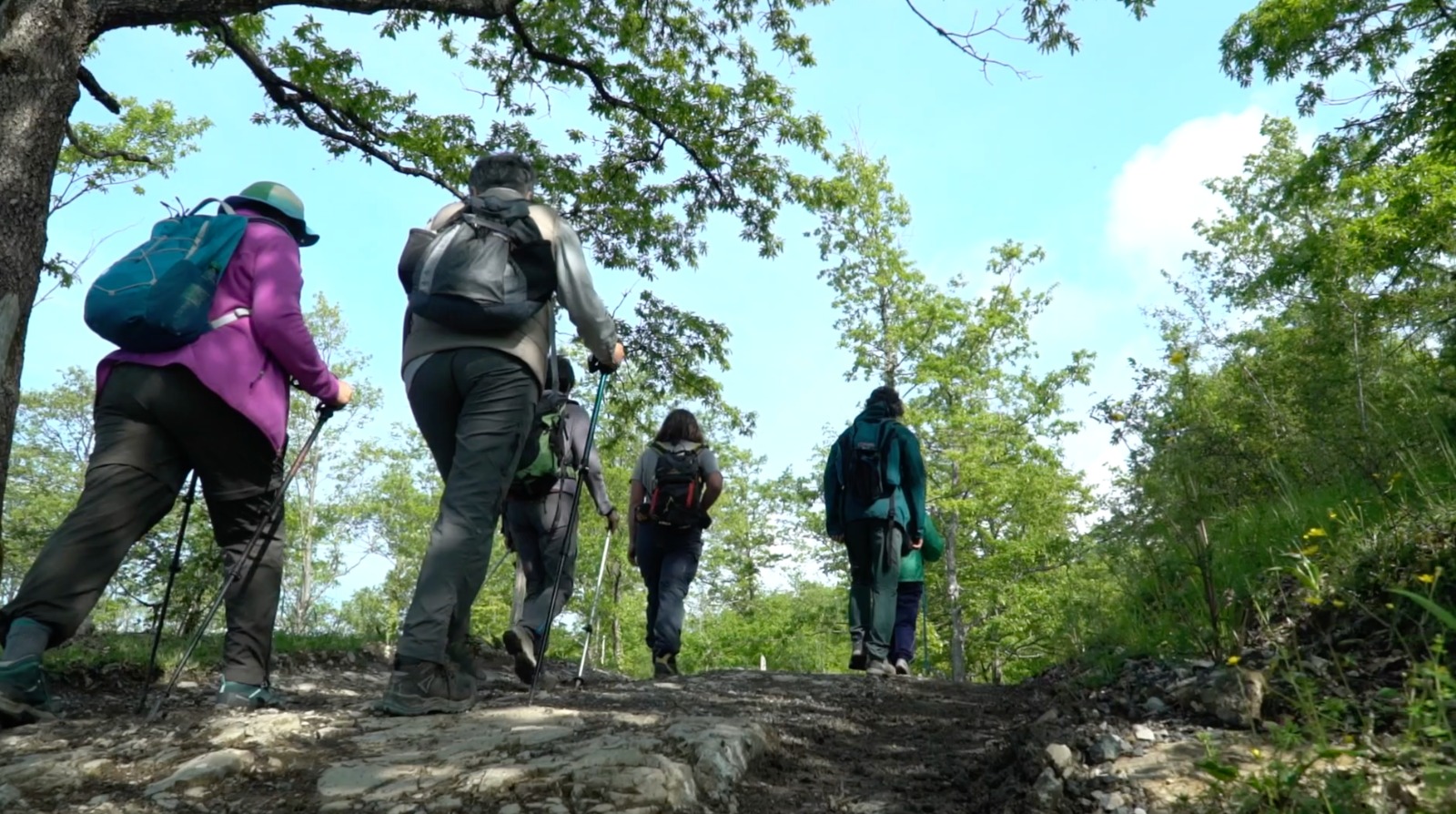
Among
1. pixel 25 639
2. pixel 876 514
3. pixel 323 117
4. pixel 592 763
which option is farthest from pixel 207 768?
pixel 323 117

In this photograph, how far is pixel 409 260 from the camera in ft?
13.7

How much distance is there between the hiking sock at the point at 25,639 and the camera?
3.58m

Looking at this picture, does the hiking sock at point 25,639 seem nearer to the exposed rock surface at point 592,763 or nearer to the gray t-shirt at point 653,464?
the exposed rock surface at point 592,763

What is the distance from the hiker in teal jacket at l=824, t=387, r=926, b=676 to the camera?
7.34 metres

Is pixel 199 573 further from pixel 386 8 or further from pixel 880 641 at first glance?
pixel 880 641

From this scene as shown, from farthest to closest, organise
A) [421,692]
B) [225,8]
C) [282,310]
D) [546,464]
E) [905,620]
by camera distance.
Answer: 1. [905,620]
2. [546,464]
3. [225,8]
4. [282,310]
5. [421,692]

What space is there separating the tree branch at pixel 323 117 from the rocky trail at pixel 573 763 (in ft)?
21.9

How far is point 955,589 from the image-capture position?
2619cm

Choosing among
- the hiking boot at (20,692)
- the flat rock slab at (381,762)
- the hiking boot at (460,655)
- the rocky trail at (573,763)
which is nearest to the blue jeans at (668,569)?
the rocky trail at (573,763)

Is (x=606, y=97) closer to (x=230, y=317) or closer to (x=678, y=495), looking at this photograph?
(x=678, y=495)

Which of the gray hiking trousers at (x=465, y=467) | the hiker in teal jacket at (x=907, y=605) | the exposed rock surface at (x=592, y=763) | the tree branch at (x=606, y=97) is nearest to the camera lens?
the exposed rock surface at (x=592, y=763)

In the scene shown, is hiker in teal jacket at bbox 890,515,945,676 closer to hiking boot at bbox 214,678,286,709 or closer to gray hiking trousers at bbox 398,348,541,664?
gray hiking trousers at bbox 398,348,541,664

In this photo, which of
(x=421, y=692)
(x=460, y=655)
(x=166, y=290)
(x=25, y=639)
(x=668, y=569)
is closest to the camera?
(x=25, y=639)

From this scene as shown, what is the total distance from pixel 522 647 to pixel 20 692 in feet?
7.90
